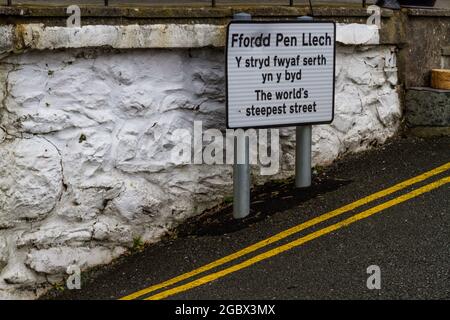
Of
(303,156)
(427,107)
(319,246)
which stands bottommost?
(319,246)

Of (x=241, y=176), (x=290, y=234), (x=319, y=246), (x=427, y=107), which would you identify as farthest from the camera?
(x=427, y=107)

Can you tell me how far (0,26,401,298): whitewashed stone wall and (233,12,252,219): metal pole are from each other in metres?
0.35

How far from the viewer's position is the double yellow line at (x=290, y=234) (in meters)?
5.27

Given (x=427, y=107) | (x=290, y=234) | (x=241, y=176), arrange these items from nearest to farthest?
1. (x=290, y=234)
2. (x=241, y=176)
3. (x=427, y=107)

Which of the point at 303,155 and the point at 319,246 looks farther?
the point at 303,155

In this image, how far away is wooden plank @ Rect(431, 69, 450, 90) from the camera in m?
7.53

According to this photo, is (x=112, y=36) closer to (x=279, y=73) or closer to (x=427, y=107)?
(x=279, y=73)

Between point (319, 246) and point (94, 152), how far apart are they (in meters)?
1.60

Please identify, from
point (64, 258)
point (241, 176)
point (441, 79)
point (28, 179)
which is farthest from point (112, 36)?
point (441, 79)

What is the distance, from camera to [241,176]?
6008mm

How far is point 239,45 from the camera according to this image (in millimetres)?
5824

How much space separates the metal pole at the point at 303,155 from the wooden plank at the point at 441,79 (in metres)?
1.80

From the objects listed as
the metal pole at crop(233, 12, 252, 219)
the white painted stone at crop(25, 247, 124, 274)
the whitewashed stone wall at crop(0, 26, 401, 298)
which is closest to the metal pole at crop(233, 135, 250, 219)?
the metal pole at crop(233, 12, 252, 219)

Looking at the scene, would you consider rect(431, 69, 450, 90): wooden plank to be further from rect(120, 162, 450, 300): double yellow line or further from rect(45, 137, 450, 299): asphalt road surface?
rect(120, 162, 450, 300): double yellow line
